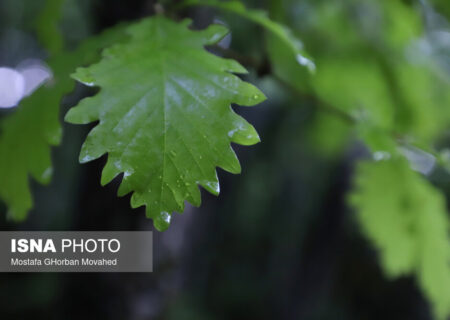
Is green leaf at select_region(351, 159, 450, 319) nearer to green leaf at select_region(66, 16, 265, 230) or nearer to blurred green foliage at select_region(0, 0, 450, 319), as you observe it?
blurred green foliage at select_region(0, 0, 450, 319)

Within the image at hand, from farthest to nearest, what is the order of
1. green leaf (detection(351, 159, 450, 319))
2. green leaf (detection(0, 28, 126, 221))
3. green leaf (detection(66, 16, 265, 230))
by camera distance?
green leaf (detection(351, 159, 450, 319)) < green leaf (detection(0, 28, 126, 221)) < green leaf (detection(66, 16, 265, 230))

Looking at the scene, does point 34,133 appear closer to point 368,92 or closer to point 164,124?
point 164,124

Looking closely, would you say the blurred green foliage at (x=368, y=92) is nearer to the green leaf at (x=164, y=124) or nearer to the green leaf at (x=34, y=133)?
the green leaf at (x=34, y=133)

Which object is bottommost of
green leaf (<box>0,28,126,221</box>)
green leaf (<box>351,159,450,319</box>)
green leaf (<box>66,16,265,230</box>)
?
green leaf (<box>351,159,450,319</box>)

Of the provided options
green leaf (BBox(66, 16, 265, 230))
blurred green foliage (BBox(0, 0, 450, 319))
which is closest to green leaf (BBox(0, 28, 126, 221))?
blurred green foliage (BBox(0, 0, 450, 319))

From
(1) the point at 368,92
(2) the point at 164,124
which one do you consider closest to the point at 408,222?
(1) the point at 368,92
